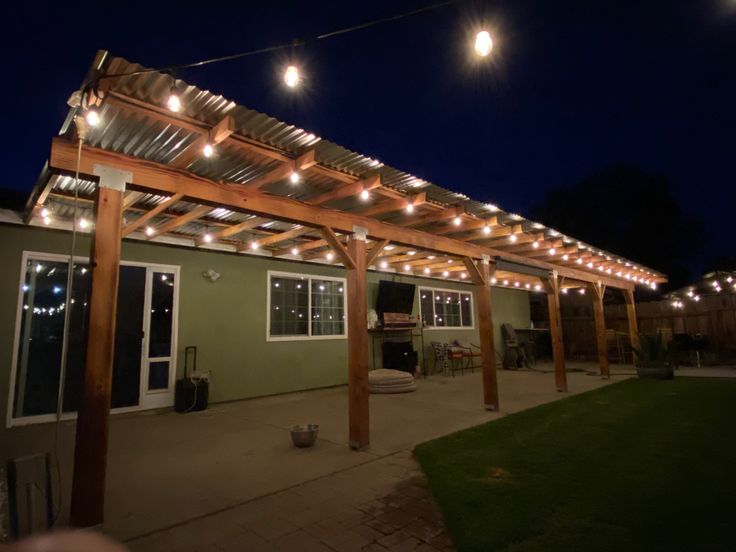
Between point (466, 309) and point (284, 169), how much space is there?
33.2ft

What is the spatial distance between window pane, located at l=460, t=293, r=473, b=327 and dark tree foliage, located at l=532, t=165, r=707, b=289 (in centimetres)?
1172

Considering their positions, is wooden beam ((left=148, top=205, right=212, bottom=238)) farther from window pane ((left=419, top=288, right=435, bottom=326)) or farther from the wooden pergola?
window pane ((left=419, top=288, right=435, bottom=326))

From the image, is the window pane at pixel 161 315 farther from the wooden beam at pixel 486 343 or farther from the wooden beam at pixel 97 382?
the wooden beam at pixel 486 343

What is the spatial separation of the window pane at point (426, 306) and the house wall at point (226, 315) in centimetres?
336

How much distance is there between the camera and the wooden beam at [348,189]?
385 cm

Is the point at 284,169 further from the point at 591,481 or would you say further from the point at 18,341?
the point at 18,341

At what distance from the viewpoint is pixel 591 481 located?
307cm

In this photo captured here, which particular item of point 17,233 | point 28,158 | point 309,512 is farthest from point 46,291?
point 28,158

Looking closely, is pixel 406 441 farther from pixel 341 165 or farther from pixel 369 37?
pixel 369 37

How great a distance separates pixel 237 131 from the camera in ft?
10.1

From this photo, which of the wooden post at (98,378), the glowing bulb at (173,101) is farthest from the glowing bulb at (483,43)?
the wooden post at (98,378)

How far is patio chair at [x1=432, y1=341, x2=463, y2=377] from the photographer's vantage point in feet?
33.9

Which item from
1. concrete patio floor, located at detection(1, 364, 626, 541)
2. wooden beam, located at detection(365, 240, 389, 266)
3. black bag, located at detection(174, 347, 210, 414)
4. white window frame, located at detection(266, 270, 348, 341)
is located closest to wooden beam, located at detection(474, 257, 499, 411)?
concrete patio floor, located at detection(1, 364, 626, 541)

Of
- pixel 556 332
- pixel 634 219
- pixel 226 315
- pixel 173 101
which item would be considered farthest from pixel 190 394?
pixel 634 219
